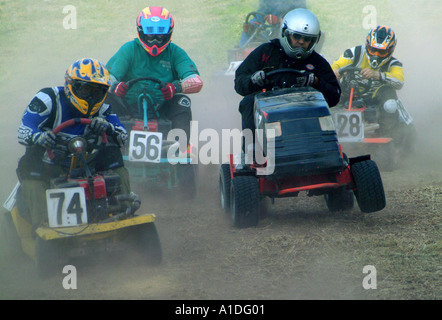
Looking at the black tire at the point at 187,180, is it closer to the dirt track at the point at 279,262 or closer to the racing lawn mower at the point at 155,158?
the racing lawn mower at the point at 155,158

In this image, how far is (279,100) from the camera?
6773 millimetres

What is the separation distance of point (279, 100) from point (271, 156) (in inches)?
25.5

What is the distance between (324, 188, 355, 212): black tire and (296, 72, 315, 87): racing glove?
123cm

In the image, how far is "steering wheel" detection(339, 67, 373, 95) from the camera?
410 inches

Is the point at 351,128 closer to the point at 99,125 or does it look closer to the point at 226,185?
the point at 226,185

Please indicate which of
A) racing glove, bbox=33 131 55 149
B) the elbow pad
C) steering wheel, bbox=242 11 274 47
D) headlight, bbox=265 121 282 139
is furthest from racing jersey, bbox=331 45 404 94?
racing glove, bbox=33 131 55 149

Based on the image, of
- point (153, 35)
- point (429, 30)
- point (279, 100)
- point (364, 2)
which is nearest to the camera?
point (279, 100)

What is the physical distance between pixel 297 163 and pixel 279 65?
1.45 m

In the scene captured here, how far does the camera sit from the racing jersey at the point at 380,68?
10.3 meters

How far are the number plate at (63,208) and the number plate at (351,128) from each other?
15.5 feet

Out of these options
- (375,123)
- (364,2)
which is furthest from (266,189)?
(364,2)

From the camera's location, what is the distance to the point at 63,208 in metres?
5.70
